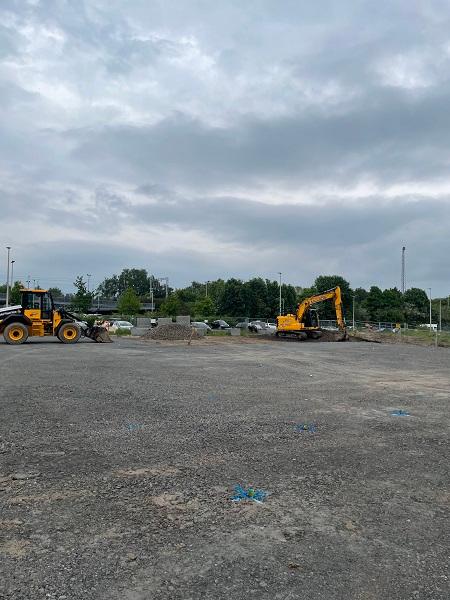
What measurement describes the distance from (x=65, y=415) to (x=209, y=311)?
3068 inches

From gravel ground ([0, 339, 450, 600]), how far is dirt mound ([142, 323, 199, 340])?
27.5 m

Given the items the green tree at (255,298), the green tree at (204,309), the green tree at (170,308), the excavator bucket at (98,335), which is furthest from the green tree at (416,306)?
the excavator bucket at (98,335)

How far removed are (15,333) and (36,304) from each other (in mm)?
2010

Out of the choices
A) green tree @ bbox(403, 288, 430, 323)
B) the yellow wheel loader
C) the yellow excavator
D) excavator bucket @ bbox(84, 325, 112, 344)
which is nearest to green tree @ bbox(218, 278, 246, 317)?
green tree @ bbox(403, 288, 430, 323)

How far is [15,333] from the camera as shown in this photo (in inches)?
1071

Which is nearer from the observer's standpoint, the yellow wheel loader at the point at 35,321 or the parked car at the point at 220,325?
the yellow wheel loader at the point at 35,321

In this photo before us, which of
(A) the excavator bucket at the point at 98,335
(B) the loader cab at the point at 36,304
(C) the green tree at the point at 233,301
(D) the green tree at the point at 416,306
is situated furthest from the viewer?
(D) the green tree at the point at 416,306

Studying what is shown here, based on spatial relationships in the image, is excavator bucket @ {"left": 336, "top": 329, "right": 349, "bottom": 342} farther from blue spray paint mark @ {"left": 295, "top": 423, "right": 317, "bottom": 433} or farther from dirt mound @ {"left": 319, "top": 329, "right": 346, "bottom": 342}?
blue spray paint mark @ {"left": 295, "top": 423, "right": 317, "bottom": 433}

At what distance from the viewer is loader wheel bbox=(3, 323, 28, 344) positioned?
88.5 ft

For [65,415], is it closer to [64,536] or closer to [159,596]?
[64,536]

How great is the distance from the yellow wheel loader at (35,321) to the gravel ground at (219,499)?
18115 millimetres

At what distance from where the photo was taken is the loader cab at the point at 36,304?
27.9 metres

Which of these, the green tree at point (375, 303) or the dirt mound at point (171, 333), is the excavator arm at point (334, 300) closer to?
the dirt mound at point (171, 333)

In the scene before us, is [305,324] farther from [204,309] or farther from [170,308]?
[204,309]
